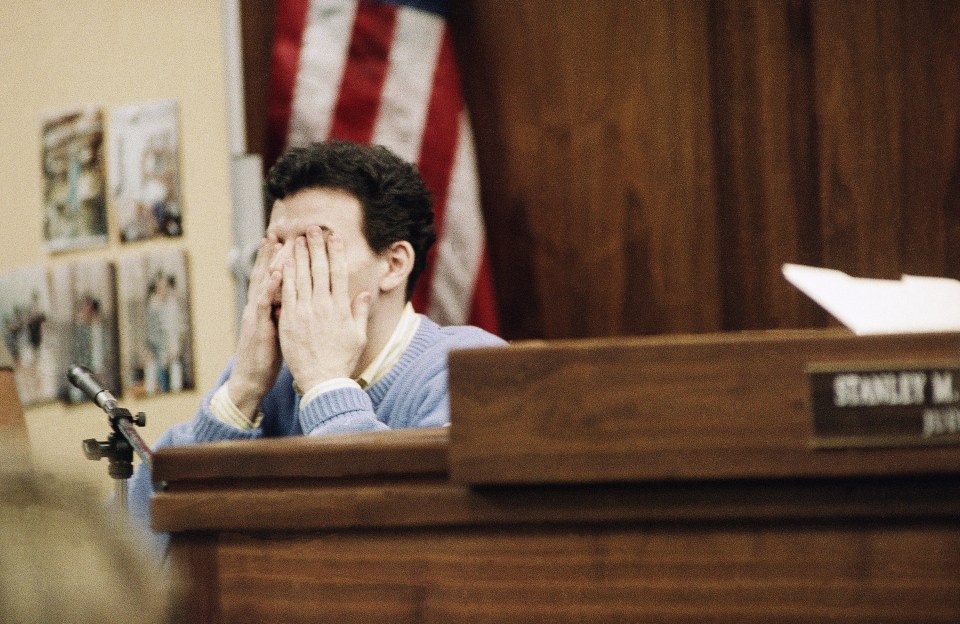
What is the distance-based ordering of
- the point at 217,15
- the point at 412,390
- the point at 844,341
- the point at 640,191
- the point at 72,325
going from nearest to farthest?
the point at 844,341 < the point at 412,390 < the point at 640,191 < the point at 217,15 < the point at 72,325

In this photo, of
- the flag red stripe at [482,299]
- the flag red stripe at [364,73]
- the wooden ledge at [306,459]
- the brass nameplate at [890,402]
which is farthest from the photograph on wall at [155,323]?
the brass nameplate at [890,402]

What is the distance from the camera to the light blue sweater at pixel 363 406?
52.3 inches

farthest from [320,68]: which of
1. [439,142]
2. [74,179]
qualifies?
[74,179]

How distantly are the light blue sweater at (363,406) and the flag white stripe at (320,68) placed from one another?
0.54 metres

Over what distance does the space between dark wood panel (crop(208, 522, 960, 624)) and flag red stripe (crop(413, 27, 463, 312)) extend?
1440 mm

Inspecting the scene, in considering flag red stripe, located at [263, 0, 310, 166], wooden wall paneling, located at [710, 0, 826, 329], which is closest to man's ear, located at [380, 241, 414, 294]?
flag red stripe, located at [263, 0, 310, 166]

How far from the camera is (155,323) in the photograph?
2416 millimetres

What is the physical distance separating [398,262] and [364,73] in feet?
1.66

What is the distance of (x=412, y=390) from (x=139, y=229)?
1226 millimetres

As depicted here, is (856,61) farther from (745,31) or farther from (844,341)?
(844,341)

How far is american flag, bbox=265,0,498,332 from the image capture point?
199 cm

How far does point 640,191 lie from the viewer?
2.09 meters

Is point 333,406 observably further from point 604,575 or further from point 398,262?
point 604,575

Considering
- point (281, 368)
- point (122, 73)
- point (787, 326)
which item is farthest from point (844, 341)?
point (122, 73)
